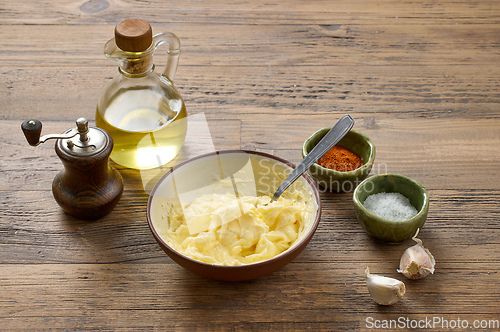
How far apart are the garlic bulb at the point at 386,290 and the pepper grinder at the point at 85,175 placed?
626 mm

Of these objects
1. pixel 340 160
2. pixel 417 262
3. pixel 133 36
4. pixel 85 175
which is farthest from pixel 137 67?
pixel 417 262

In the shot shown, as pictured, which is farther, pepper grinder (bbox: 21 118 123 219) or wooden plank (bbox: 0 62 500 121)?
wooden plank (bbox: 0 62 500 121)

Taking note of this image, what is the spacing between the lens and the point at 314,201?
1.15 metres

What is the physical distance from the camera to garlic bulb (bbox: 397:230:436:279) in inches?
44.2

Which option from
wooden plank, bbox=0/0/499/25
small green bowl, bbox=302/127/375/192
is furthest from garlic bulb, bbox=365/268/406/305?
wooden plank, bbox=0/0/499/25

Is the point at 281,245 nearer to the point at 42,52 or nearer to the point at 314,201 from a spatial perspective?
the point at 314,201

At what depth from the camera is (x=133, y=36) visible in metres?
1.18

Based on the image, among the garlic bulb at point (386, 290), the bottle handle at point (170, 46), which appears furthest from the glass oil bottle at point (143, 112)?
the garlic bulb at point (386, 290)

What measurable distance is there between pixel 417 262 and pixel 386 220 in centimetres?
11

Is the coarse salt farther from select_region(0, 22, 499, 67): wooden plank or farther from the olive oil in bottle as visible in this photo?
select_region(0, 22, 499, 67): wooden plank

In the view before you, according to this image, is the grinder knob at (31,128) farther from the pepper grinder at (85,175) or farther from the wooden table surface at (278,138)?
the wooden table surface at (278,138)

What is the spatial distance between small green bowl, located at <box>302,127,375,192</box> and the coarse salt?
0.24ft

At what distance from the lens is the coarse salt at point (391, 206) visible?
3.95 feet

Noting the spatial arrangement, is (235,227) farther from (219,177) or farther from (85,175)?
(85,175)
